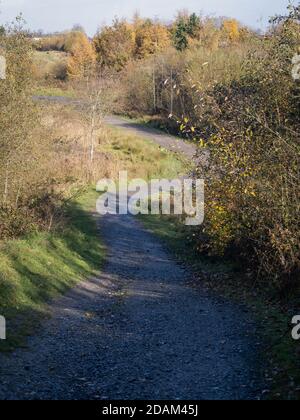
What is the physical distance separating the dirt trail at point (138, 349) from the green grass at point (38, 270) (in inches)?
14.2

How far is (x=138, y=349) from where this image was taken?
10.2 meters

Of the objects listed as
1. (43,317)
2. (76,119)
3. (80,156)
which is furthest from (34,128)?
(76,119)

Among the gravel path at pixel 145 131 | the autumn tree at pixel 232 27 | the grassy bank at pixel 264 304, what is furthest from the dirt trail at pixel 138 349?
the autumn tree at pixel 232 27

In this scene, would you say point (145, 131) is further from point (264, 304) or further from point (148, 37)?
point (264, 304)

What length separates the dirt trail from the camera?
808cm

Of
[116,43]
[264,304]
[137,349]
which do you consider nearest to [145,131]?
[116,43]

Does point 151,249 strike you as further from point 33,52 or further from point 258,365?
point 258,365

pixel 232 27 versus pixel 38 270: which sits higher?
pixel 232 27

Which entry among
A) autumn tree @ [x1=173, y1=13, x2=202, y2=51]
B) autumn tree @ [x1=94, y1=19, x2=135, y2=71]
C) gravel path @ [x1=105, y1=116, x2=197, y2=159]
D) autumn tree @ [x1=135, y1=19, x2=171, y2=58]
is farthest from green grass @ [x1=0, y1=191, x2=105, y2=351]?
autumn tree @ [x1=135, y1=19, x2=171, y2=58]

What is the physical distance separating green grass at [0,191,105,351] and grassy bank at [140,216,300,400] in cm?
344

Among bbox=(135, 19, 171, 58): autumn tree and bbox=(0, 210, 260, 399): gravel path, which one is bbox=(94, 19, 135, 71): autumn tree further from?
bbox=(0, 210, 260, 399): gravel path

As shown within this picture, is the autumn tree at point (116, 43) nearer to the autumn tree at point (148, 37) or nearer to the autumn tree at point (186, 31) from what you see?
the autumn tree at point (148, 37)

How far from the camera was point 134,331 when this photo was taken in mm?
11422

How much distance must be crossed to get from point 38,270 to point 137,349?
5433mm
